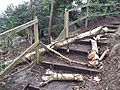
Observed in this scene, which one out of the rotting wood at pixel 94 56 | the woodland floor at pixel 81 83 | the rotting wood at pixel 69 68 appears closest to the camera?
the woodland floor at pixel 81 83

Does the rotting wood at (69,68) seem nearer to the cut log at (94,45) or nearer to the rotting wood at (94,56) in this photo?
the rotting wood at (94,56)

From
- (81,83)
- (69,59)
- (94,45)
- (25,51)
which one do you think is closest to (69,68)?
(69,59)

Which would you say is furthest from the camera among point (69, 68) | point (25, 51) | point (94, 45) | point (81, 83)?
point (94, 45)

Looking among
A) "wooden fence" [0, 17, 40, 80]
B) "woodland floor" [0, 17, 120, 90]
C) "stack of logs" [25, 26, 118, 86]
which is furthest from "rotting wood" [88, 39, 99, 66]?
"wooden fence" [0, 17, 40, 80]

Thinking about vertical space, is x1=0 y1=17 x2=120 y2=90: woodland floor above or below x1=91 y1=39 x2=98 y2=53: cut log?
below

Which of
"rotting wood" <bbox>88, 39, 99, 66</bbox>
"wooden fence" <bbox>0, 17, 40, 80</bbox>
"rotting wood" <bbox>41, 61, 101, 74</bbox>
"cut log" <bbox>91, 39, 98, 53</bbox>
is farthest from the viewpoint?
"cut log" <bbox>91, 39, 98, 53</bbox>

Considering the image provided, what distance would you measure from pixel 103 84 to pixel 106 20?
560cm

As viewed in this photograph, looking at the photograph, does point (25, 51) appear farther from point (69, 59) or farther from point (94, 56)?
point (94, 56)

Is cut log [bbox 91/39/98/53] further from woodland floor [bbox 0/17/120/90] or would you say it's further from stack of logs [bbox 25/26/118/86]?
woodland floor [bbox 0/17/120/90]

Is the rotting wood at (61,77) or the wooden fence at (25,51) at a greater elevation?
the wooden fence at (25,51)

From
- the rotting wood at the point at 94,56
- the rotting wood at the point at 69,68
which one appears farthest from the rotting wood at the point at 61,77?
the rotting wood at the point at 94,56

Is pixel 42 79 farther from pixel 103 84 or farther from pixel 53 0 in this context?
pixel 53 0

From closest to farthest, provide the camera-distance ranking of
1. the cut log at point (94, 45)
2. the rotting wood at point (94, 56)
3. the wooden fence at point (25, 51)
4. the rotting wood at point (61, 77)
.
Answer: the wooden fence at point (25, 51)
the rotting wood at point (61, 77)
the rotting wood at point (94, 56)
the cut log at point (94, 45)

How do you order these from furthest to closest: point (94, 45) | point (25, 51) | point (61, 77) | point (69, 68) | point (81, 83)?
point (94, 45) → point (69, 68) → point (61, 77) → point (81, 83) → point (25, 51)
